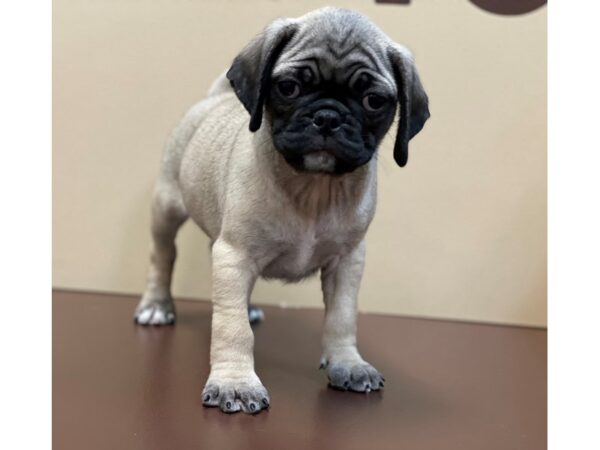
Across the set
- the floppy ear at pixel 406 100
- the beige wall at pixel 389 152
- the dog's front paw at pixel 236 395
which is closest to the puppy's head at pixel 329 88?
the floppy ear at pixel 406 100

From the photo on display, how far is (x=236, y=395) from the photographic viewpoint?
7.21 ft

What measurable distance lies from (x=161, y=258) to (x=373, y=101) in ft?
4.71

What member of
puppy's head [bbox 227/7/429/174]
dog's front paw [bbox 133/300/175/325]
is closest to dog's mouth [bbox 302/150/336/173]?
puppy's head [bbox 227/7/429/174]

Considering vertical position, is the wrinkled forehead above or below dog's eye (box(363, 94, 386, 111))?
above

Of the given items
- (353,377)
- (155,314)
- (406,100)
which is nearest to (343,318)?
(353,377)

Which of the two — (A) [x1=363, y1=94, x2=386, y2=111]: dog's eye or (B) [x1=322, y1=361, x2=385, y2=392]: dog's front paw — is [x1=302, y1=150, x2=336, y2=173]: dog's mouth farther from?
(B) [x1=322, y1=361, x2=385, y2=392]: dog's front paw

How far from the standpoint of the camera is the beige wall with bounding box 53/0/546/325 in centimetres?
329

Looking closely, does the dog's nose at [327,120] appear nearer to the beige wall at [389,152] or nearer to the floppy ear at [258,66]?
the floppy ear at [258,66]

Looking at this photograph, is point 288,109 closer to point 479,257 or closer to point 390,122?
point 390,122

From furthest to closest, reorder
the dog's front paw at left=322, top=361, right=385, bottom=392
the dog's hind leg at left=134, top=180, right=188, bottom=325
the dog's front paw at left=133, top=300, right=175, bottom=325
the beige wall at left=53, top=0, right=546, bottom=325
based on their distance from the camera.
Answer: the beige wall at left=53, top=0, right=546, bottom=325 → the dog's front paw at left=133, top=300, right=175, bottom=325 → the dog's hind leg at left=134, top=180, right=188, bottom=325 → the dog's front paw at left=322, top=361, right=385, bottom=392

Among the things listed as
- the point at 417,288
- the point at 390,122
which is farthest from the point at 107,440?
the point at 417,288

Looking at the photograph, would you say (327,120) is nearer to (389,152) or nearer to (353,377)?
(353,377)

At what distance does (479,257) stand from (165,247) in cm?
132

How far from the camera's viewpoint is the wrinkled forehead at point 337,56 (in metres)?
2.07
